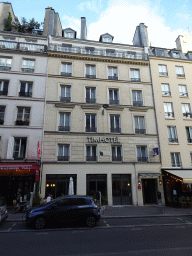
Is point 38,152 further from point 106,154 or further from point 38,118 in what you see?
point 106,154

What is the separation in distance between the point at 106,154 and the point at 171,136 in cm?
839

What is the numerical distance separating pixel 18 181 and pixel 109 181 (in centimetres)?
908

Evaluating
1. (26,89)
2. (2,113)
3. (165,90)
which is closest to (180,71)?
(165,90)

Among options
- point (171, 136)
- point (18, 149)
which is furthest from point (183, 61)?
point (18, 149)

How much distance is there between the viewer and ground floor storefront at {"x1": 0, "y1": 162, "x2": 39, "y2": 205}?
15.6 meters

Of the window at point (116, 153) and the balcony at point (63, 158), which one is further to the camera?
the window at point (116, 153)

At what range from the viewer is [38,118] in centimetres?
1805

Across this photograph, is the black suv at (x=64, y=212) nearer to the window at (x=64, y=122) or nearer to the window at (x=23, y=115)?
the window at (x=64, y=122)

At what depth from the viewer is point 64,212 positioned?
924 centimetres

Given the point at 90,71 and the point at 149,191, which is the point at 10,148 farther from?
the point at 149,191

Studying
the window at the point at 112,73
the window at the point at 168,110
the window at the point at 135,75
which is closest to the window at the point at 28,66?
the window at the point at 112,73

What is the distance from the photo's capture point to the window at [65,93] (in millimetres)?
19453

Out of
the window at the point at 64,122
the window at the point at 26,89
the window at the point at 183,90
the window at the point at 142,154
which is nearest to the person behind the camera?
the window at the point at 64,122

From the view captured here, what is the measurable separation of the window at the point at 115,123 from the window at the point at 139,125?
214cm
